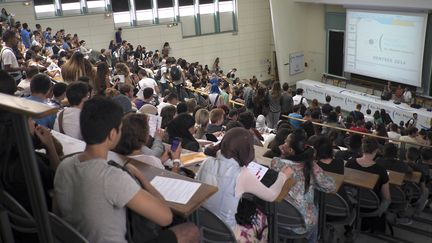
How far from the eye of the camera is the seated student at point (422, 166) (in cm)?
589

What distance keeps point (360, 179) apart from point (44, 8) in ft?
47.9

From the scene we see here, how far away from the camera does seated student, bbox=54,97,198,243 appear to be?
1958 mm

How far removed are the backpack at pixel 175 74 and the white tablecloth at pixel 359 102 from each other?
768 cm

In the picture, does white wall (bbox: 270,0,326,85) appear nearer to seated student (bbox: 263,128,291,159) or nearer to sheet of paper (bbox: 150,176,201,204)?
seated student (bbox: 263,128,291,159)

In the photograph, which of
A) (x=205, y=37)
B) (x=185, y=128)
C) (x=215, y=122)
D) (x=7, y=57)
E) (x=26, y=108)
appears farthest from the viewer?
(x=205, y=37)

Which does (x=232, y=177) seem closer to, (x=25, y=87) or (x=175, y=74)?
(x=25, y=87)

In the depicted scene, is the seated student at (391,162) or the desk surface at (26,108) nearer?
the desk surface at (26,108)

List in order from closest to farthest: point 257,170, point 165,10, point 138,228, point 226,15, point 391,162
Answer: point 138,228
point 257,170
point 391,162
point 165,10
point 226,15

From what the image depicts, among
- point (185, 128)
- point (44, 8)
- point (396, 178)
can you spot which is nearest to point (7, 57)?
point (185, 128)

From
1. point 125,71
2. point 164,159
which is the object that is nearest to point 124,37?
point 125,71

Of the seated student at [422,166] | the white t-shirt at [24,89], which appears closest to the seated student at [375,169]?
the seated student at [422,166]

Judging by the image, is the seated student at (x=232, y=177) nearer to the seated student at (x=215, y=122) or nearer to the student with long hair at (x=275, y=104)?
the seated student at (x=215, y=122)

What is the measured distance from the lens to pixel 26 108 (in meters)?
1.39

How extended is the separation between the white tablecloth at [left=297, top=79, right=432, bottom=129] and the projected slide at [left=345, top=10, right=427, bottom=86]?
112 centimetres
